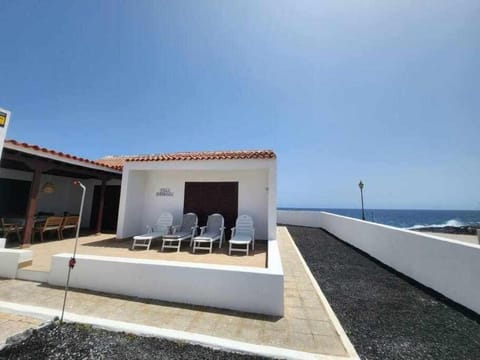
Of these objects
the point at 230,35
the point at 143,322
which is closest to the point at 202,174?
the point at 230,35

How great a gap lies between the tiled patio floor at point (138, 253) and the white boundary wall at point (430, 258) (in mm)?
4103

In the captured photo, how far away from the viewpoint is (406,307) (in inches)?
152

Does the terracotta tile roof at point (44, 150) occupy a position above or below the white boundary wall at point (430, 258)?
above

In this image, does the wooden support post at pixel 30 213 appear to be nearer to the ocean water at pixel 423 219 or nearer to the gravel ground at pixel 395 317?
the gravel ground at pixel 395 317

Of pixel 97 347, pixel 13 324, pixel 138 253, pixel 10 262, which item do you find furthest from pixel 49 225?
pixel 97 347

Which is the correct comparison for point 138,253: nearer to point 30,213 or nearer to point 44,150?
point 30,213

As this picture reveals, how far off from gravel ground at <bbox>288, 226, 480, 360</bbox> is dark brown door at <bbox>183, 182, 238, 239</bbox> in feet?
13.4

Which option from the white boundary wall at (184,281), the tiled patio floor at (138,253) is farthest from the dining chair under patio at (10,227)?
Result: the white boundary wall at (184,281)

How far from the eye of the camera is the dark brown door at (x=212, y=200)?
8656mm

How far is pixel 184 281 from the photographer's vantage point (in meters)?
3.74

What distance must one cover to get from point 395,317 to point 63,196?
1523 cm

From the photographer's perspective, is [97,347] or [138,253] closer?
[97,347]

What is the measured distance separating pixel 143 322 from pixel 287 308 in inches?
97.6

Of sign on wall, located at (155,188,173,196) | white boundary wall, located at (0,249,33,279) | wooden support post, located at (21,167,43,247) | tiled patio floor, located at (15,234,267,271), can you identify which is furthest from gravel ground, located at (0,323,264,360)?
sign on wall, located at (155,188,173,196)
